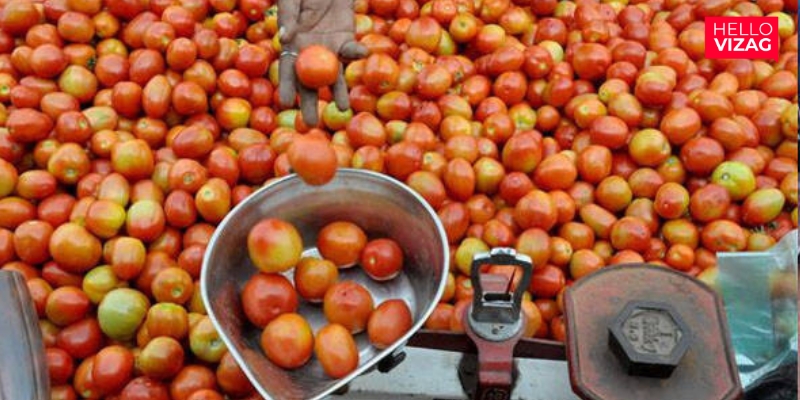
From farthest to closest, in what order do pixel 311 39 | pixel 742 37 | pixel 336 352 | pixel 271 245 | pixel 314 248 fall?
pixel 742 37
pixel 311 39
pixel 314 248
pixel 271 245
pixel 336 352

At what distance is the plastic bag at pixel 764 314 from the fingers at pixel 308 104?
162cm

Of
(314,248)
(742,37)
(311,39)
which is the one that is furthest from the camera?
(742,37)

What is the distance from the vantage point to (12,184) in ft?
9.15

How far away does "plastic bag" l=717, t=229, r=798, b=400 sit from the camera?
6.78 feet

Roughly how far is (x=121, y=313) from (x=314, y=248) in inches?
28.7

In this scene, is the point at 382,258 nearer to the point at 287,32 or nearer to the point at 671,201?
the point at 287,32

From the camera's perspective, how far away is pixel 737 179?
8.85 ft

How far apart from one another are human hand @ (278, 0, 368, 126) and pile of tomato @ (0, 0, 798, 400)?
0.23m

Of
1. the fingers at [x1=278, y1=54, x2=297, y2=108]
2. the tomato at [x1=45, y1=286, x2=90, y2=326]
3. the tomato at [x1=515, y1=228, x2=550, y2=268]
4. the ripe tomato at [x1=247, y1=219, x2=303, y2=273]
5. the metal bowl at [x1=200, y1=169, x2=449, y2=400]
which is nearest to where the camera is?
the metal bowl at [x1=200, y1=169, x2=449, y2=400]

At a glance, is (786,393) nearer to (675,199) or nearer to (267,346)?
(675,199)

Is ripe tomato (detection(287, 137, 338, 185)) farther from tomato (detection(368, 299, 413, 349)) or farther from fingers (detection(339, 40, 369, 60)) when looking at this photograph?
fingers (detection(339, 40, 369, 60))

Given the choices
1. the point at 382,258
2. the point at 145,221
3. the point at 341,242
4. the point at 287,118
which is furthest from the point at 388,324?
the point at 287,118

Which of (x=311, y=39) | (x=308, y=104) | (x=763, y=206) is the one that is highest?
(x=311, y=39)

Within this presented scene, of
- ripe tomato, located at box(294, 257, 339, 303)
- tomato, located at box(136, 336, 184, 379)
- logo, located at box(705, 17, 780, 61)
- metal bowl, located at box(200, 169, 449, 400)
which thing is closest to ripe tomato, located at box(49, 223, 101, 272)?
tomato, located at box(136, 336, 184, 379)
